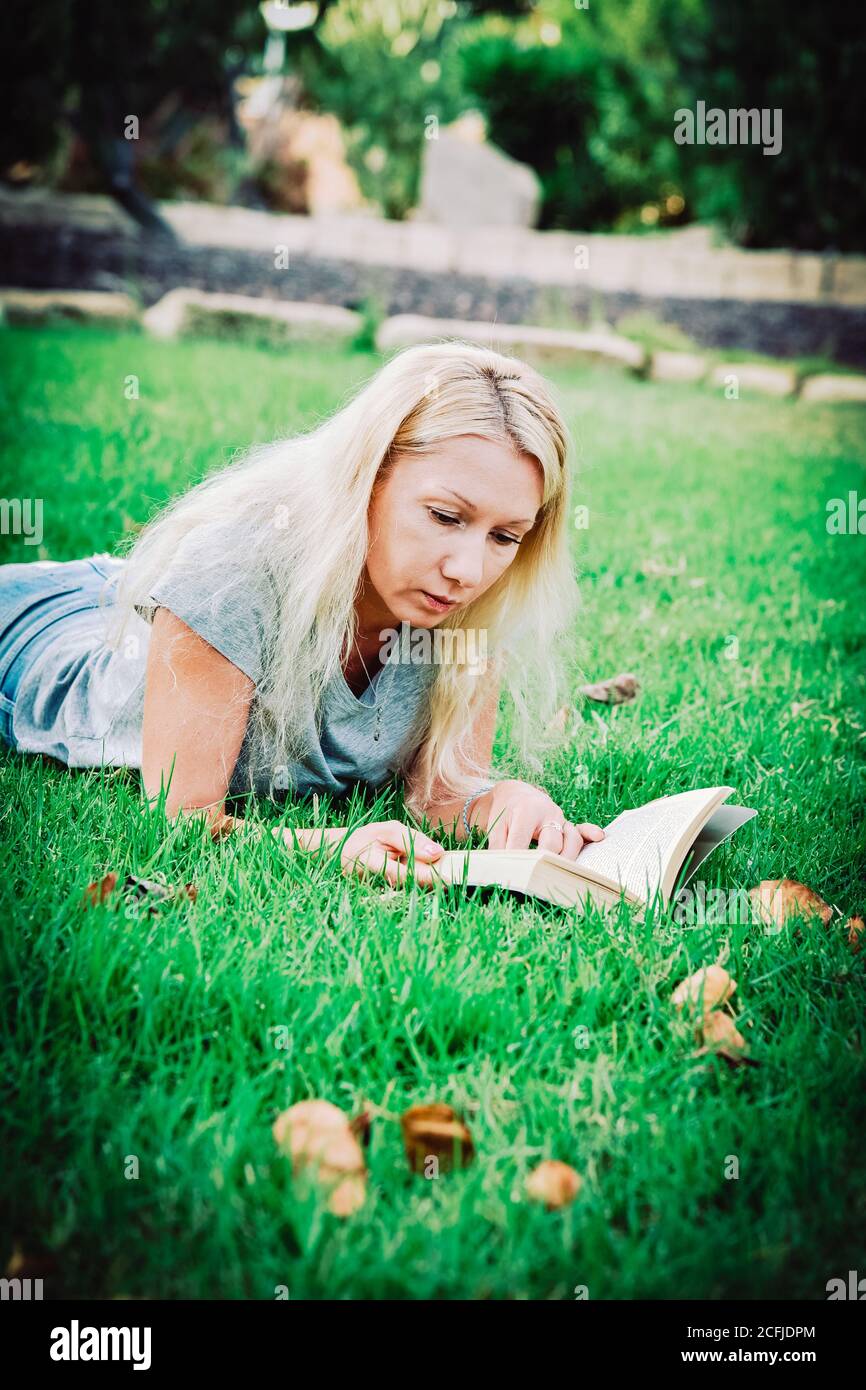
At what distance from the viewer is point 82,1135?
1377 millimetres

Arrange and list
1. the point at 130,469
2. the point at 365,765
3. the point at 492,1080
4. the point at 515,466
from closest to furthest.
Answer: the point at 492,1080 → the point at 515,466 → the point at 365,765 → the point at 130,469

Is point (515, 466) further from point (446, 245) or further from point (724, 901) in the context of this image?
point (446, 245)

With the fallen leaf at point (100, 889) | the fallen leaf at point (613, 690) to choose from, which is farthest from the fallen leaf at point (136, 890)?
the fallen leaf at point (613, 690)

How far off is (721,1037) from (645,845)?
434mm

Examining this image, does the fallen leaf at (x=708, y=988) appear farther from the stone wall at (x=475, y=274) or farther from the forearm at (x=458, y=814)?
the stone wall at (x=475, y=274)

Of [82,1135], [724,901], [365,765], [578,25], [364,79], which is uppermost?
[364,79]

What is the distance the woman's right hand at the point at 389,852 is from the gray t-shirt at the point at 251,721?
1.00 feet

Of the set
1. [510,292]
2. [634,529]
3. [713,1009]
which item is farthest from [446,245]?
[713,1009]

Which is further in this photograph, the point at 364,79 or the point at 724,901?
the point at 364,79

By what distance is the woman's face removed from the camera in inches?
79.5

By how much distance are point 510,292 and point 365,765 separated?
9.51 metres

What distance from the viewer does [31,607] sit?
279cm

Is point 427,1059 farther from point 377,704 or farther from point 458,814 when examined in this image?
point 377,704

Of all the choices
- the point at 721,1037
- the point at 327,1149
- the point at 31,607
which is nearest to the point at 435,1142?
the point at 327,1149
